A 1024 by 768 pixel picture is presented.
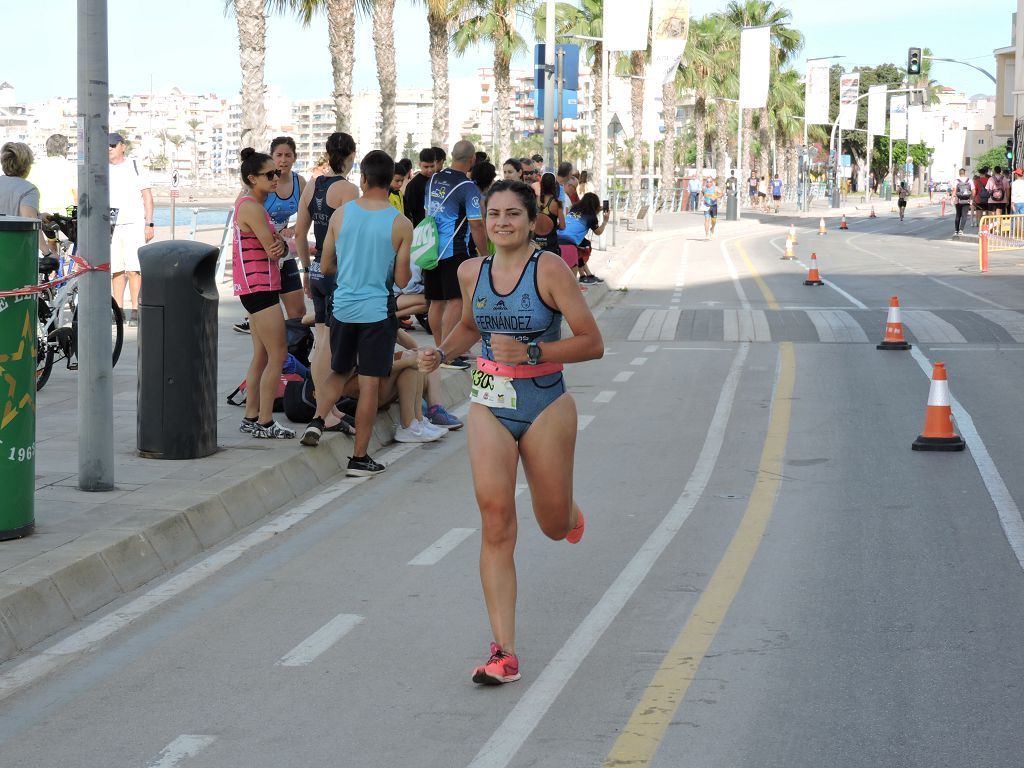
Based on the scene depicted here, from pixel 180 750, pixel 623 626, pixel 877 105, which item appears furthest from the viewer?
pixel 877 105

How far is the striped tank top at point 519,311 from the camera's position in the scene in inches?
217

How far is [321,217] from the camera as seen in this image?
1110 centimetres

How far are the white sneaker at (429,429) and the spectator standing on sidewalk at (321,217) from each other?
3.28 ft

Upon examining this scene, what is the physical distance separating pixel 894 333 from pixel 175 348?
9.90m

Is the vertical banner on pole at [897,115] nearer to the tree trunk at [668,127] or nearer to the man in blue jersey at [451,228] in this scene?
the tree trunk at [668,127]

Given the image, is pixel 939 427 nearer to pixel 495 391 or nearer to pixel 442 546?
pixel 442 546

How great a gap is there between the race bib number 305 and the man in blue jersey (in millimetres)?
6575

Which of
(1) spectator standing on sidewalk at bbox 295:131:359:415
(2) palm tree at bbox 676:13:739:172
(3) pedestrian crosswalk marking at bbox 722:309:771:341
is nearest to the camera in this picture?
(1) spectator standing on sidewalk at bbox 295:131:359:415

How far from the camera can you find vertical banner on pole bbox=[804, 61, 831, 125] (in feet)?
236

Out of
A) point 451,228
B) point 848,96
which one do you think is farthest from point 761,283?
point 848,96

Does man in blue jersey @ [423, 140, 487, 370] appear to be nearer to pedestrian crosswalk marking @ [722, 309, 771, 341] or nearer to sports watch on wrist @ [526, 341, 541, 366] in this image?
pedestrian crosswalk marking @ [722, 309, 771, 341]

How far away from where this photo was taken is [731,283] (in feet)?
88.6

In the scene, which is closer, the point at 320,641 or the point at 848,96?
the point at 320,641

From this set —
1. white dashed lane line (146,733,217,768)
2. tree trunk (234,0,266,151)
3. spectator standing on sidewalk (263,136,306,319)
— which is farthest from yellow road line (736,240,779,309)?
white dashed lane line (146,733,217,768)
